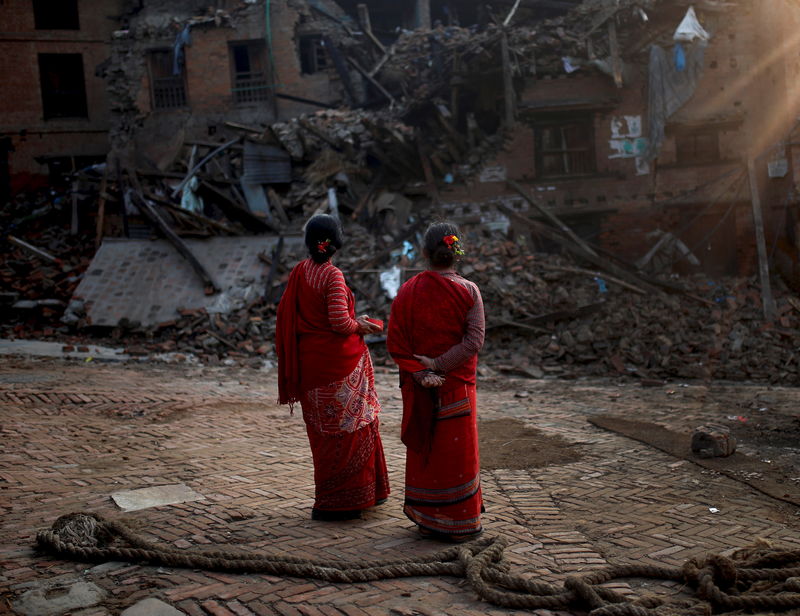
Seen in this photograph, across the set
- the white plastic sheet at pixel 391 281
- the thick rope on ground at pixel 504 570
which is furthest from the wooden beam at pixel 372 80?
the thick rope on ground at pixel 504 570

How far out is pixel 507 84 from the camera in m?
16.2

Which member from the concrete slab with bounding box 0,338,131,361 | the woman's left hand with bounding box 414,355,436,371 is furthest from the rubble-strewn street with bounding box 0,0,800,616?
the concrete slab with bounding box 0,338,131,361

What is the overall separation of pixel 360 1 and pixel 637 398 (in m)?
17.0

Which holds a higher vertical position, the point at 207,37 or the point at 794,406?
the point at 207,37

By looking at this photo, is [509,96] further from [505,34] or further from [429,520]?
[429,520]

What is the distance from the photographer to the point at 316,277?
172 inches

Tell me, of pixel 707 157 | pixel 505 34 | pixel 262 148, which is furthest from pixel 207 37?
pixel 707 157

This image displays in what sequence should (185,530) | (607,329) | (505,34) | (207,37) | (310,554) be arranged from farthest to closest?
(207,37) → (505,34) → (607,329) → (185,530) → (310,554)

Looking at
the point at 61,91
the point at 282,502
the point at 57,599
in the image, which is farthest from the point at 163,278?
the point at 61,91

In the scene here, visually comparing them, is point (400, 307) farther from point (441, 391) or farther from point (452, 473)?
point (452, 473)

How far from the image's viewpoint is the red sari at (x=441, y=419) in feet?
12.9

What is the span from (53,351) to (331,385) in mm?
8863

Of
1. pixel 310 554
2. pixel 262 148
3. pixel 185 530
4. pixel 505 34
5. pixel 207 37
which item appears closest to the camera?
pixel 310 554

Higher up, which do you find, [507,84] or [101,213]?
[507,84]
